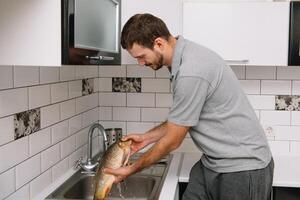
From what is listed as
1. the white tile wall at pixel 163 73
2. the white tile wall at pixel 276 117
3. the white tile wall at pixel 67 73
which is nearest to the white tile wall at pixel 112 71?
the white tile wall at pixel 163 73

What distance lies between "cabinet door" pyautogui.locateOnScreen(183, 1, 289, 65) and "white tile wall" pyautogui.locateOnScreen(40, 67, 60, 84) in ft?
2.26

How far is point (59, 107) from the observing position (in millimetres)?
1865

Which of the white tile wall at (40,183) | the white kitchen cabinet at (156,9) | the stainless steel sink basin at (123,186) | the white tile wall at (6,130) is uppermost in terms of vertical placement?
the white kitchen cabinet at (156,9)

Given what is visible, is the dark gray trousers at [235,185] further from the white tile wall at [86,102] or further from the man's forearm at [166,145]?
the white tile wall at [86,102]

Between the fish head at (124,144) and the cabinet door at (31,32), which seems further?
the fish head at (124,144)

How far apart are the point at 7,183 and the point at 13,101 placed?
0.29 m

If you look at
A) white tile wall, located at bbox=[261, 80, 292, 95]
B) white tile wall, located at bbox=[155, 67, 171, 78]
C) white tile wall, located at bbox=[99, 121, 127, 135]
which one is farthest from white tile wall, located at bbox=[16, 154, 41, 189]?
Answer: white tile wall, located at bbox=[261, 80, 292, 95]

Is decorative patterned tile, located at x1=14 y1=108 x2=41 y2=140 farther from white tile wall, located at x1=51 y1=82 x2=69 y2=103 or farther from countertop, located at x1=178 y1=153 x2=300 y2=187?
countertop, located at x1=178 y1=153 x2=300 y2=187

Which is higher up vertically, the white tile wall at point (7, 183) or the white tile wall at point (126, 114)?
the white tile wall at point (126, 114)

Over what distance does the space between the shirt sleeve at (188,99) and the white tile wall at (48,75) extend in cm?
57

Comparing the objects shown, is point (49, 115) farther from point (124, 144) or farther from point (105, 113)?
point (105, 113)

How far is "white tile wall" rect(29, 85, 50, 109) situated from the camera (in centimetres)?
157

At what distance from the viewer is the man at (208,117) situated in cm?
149

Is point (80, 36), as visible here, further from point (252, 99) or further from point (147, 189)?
point (252, 99)
